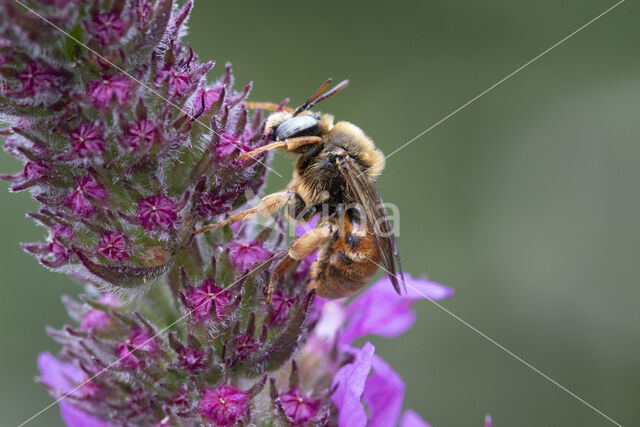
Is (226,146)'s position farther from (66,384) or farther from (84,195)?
(66,384)

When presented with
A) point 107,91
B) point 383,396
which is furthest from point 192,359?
point 107,91

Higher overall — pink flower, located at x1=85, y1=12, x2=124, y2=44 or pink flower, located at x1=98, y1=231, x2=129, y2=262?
pink flower, located at x1=85, y1=12, x2=124, y2=44

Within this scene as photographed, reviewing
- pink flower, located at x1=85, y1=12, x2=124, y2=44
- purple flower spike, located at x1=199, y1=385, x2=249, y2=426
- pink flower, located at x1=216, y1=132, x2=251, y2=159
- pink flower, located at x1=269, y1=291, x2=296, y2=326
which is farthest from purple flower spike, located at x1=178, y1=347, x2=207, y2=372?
pink flower, located at x1=85, y1=12, x2=124, y2=44

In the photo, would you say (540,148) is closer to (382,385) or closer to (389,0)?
(389,0)

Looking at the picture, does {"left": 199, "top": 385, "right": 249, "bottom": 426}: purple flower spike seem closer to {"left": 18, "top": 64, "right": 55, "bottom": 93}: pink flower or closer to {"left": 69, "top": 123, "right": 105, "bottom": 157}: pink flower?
{"left": 69, "top": 123, "right": 105, "bottom": 157}: pink flower

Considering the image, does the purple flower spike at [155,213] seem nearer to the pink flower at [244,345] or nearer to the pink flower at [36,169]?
the pink flower at [36,169]

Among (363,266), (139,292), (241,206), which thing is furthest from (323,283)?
(139,292)
